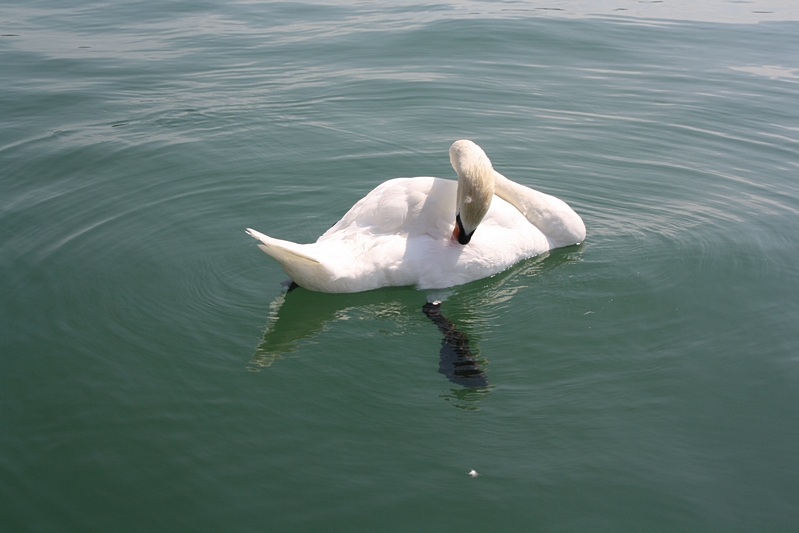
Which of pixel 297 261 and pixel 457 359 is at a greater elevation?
pixel 297 261

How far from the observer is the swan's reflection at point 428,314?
5.06 m

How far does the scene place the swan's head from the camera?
5711mm

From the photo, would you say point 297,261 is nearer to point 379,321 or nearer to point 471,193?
point 379,321

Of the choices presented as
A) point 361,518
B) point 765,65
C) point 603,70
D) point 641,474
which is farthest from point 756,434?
point 765,65

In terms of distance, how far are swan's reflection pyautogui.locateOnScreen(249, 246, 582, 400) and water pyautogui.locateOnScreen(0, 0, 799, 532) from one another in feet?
0.12

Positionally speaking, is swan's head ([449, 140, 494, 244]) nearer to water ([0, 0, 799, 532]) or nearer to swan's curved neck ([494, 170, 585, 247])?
water ([0, 0, 799, 532])

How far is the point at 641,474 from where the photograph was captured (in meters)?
4.13

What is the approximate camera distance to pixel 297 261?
5340 millimetres

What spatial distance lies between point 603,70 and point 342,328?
956 cm

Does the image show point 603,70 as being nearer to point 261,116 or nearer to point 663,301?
point 261,116

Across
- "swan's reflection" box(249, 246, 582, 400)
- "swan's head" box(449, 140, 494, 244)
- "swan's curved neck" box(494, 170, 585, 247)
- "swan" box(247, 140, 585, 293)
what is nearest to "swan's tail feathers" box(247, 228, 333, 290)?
"swan" box(247, 140, 585, 293)

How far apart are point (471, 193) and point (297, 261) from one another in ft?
4.75

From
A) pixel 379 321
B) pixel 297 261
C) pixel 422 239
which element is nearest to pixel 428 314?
pixel 379 321

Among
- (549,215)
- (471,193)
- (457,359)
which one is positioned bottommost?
(457,359)
